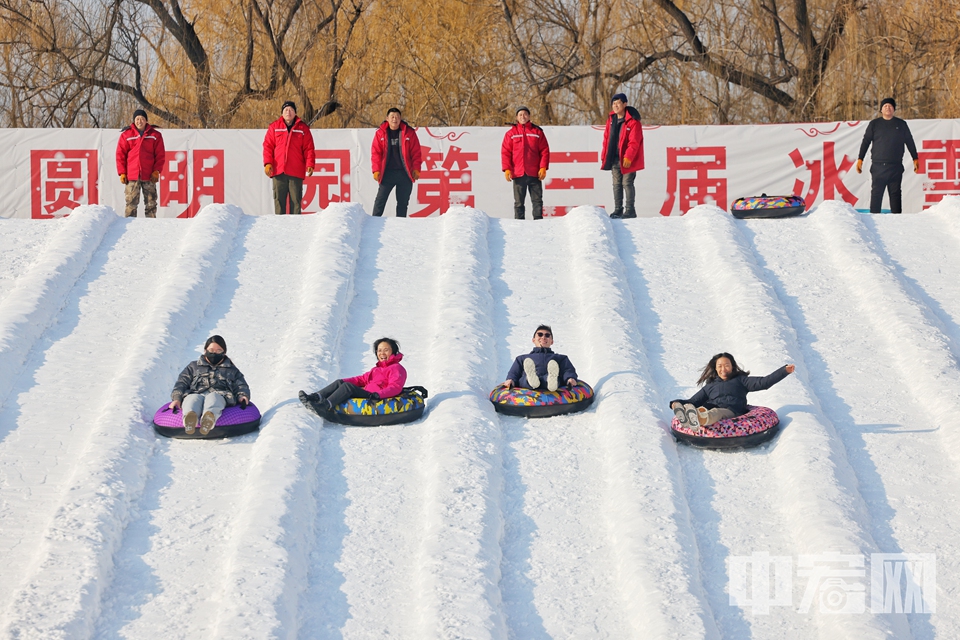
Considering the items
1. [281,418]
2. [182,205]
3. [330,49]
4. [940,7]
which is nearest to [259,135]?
[182,205]

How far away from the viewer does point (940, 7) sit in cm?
1526

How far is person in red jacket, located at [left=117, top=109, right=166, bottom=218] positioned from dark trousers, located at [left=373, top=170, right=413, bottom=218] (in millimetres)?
2194

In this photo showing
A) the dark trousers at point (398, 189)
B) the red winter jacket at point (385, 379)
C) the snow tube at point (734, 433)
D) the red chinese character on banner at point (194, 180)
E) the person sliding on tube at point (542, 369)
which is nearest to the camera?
the snow tube at point (734, 433)

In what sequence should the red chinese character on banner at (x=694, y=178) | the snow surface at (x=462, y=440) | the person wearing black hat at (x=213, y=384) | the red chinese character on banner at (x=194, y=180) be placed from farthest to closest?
1. the red chinese character on banner at (x=694, y=178)
2. the red chinese character on banner at (x=194, y=180)
3. the person wearing black hat at (x=213, y=384)
4. the snow surface at (x=462, y=440)

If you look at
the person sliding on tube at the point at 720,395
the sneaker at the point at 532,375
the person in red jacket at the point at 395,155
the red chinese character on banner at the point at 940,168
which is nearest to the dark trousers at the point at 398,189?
the person in red jacket at the point at 395,155

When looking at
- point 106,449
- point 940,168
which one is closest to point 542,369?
point 106,449

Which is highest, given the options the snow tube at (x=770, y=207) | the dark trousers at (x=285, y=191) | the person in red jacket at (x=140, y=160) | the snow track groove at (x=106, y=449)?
the person in red jacket at (x=140, y=160)

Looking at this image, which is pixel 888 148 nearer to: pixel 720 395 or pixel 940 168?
pixel 940 168

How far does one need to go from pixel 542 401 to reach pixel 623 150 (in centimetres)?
435

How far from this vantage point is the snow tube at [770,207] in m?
10.6

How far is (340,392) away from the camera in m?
6.79

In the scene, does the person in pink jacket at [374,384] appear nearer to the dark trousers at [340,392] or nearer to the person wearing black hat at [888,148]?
the dark trousers at [340,392]

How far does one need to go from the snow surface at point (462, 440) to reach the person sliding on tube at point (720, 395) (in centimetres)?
23

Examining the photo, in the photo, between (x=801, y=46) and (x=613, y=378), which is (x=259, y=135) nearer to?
(x=613, y=378)
